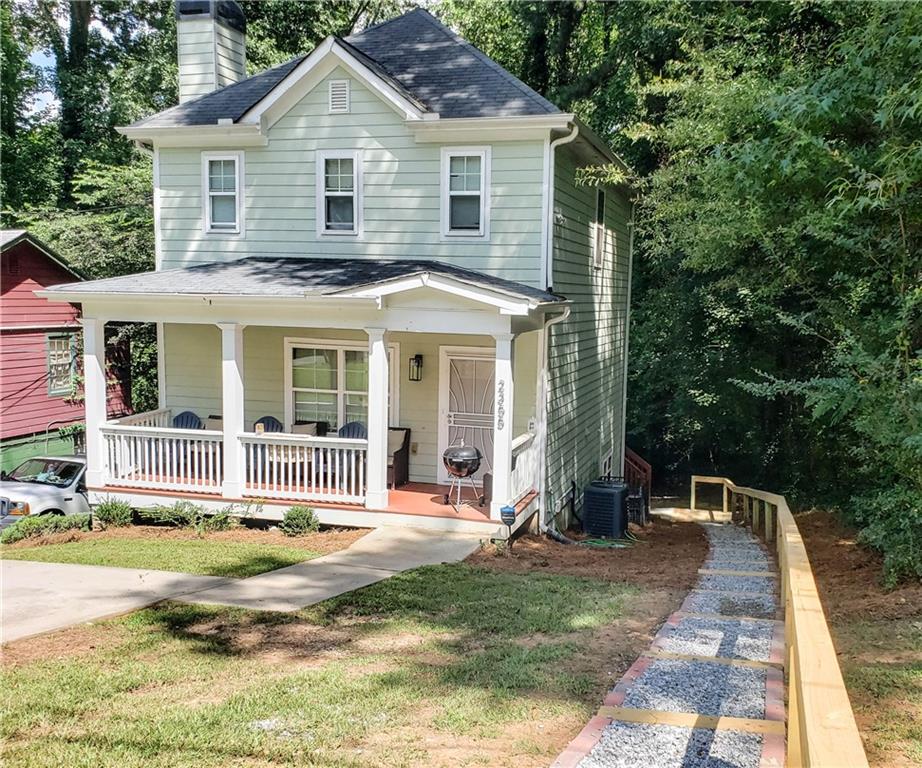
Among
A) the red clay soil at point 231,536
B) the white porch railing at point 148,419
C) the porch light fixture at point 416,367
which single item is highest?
the porch light fixture at point 416,367

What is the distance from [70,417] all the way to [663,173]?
1494cm

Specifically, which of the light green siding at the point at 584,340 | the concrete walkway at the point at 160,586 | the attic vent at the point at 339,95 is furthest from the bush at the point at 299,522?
the attic vent at the point at 339,95

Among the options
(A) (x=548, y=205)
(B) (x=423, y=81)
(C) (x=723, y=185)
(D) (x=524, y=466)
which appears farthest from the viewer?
(B) (x=423, y=81)

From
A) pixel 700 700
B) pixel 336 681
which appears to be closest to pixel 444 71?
pixel 336 681

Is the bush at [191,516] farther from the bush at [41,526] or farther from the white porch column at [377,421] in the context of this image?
the white porch column at [377,421]

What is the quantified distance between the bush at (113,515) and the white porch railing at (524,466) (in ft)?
18.7

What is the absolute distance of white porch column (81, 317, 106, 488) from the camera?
1198 centimetres

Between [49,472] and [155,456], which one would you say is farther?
[49,472]

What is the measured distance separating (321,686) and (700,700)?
2.49 meters

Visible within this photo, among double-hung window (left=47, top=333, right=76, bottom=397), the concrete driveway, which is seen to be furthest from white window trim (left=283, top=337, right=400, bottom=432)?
double-hung window (left=47, top=333, right=76, bottom=397)

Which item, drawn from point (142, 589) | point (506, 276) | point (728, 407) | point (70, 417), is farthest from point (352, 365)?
point (728, 407)

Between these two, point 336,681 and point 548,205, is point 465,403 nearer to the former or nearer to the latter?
point 548,205

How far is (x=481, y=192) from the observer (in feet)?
40.2

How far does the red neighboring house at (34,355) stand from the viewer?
17.5 meters
